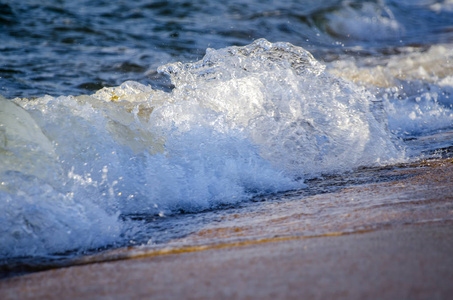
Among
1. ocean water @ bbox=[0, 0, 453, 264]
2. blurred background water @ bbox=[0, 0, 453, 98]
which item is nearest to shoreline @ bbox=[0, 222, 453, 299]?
ocean water @ bbox=[0, 0, 453, 264]

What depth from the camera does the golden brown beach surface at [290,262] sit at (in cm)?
117

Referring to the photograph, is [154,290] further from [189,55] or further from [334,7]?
[334,7]

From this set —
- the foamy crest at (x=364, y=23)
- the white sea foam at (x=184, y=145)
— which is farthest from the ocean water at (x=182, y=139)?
the foamy crest at (x=364, y=23)

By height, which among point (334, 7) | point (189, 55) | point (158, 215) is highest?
point (334, 7)

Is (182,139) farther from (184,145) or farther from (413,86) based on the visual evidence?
(413,86)

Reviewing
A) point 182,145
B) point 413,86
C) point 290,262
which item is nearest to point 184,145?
point 182,145

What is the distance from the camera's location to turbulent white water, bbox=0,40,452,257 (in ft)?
6.34

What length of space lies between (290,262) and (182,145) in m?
1.37

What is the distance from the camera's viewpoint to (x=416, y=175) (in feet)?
7.94

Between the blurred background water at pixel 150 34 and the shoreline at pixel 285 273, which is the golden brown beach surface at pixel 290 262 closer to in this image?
the shoreline at pixel 285 273

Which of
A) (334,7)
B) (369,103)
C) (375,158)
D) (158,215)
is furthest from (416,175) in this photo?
(334,7)

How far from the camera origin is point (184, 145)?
264 centimetres

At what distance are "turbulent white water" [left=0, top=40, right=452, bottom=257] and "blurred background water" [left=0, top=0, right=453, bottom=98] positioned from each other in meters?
2.36

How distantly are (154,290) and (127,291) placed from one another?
0.25 feet
